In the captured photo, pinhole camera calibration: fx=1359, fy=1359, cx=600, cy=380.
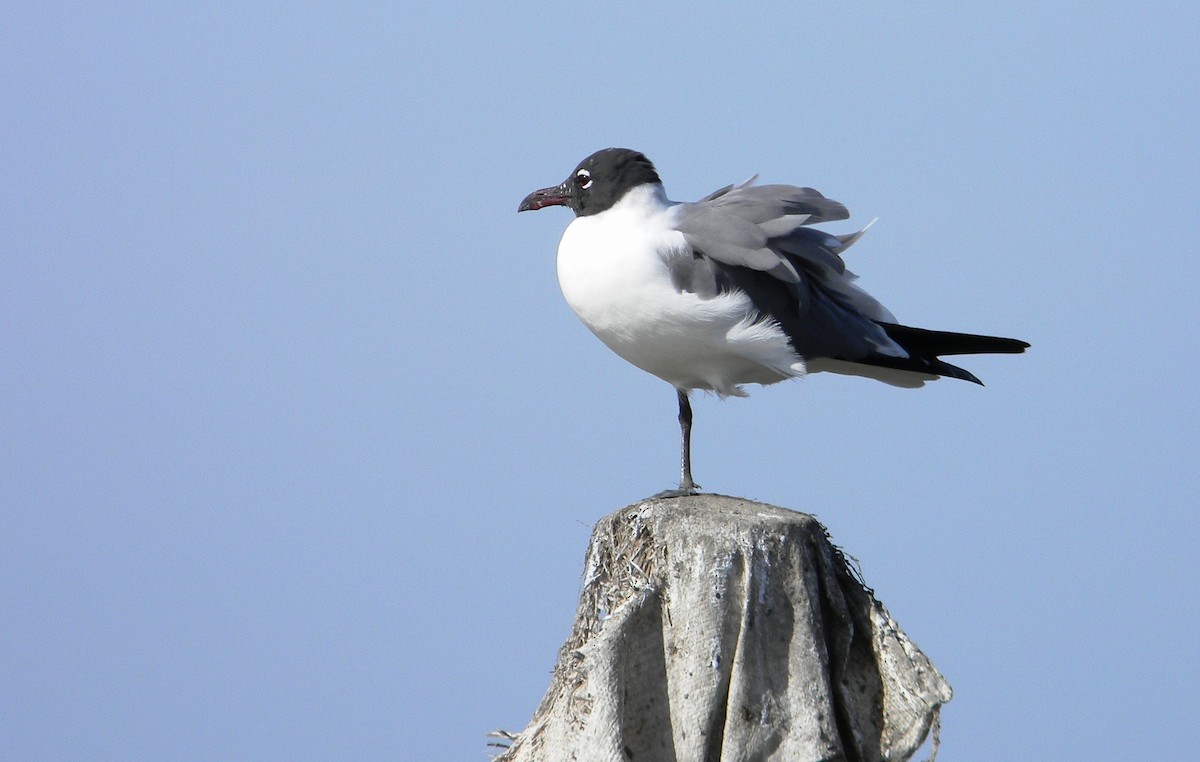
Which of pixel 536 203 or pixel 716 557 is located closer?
→ pixel 716 557

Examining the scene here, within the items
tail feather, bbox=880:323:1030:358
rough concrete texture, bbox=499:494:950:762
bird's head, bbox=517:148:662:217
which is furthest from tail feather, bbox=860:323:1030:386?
bird's head, bbox=517:148:662:217

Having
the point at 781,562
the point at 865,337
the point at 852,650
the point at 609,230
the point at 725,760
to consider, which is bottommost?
the point at 725,760

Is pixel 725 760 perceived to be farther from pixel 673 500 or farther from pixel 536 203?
pixel 536 203

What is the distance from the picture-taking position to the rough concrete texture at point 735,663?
4.39 meters

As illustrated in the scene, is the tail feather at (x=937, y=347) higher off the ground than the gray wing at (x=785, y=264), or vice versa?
the gray wing at (x=785, y=264)

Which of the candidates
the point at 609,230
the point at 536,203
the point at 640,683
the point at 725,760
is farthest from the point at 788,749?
the point at 536,203

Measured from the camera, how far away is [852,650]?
4.66m

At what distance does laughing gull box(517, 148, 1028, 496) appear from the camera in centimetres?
492

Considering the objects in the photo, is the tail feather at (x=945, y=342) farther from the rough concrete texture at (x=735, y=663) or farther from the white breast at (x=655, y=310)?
the rough concrete texture at (x=735, y=663)

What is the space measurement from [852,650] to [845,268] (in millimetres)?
1500

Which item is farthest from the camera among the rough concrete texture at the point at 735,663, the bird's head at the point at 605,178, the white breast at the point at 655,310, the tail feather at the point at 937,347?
the tail feather at the point at 937,347

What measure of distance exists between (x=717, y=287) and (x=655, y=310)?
0.24m

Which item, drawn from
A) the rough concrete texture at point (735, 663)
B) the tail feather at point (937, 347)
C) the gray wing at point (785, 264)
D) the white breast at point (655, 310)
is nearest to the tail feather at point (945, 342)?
the tail feather at point (937, 347)

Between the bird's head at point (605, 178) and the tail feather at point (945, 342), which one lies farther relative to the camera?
the tail feather at point (945, 342)
